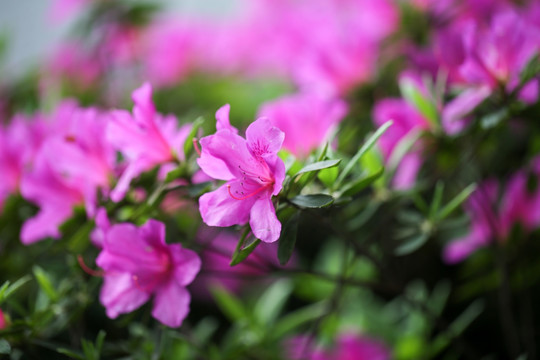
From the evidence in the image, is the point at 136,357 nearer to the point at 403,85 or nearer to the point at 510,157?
→ the point at 403,85

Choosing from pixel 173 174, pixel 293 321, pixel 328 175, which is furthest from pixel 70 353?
pixel 293 321

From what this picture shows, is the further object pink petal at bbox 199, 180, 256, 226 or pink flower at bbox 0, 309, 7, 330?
pink flower at bbox 0, 309, 7, 330

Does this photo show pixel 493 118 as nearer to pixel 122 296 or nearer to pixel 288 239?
pixel 288 239

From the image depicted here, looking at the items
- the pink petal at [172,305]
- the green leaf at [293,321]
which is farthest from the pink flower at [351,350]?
the pink petal at [172,305]

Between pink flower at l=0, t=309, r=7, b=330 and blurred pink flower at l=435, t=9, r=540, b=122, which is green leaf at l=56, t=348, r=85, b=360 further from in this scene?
blurred pink flower at l=435, t=9, r=540, b=122

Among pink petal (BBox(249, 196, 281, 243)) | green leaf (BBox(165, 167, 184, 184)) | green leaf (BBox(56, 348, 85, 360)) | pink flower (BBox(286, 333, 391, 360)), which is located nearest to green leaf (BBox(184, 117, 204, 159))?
green leaf (BBox(165, 167, 184, 184))

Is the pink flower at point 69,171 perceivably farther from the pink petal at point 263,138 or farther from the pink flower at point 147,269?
the pink petal at point 263,138

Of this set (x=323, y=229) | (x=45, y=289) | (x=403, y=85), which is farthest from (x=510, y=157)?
(x=45, y=289)
